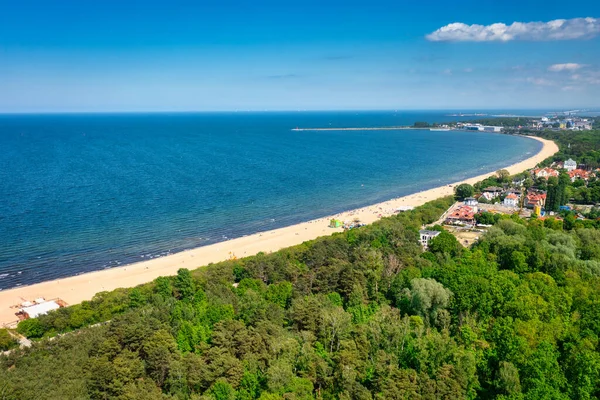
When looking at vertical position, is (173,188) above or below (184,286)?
above

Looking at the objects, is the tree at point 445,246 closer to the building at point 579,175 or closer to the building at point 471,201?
the building at point 471,201

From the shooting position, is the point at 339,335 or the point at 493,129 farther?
the point at 493,129

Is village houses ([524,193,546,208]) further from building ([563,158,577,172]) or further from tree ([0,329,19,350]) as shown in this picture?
tree ([0,329,19,350])

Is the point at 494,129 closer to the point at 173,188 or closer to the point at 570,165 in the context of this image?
the point at 570,165

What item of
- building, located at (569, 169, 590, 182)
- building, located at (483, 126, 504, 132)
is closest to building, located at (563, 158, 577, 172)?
building, located at (569, 169, 590, 182)

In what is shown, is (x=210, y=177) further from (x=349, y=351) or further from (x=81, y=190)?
(x=349, y=351)

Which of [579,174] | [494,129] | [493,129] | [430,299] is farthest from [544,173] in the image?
[493,129]
